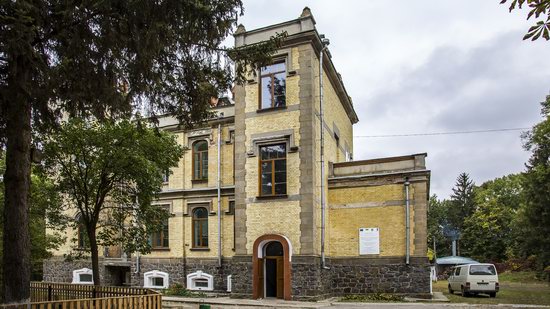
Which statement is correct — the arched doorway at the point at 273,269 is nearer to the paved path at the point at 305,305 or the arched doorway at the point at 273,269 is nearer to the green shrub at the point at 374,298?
the paved path at the point at 305,305

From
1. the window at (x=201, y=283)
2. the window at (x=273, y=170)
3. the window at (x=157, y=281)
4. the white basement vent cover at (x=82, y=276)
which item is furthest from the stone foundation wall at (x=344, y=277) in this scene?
the white basement vent cover at (x=82, y=276)

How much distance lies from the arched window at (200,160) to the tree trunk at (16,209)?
647 inches

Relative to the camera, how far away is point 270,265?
21.5 meters

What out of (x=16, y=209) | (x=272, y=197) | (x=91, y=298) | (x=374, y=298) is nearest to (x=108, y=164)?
(x=91, y=298)

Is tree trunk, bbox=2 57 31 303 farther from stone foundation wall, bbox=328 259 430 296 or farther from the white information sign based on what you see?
the white information sign

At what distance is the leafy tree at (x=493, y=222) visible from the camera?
205ft

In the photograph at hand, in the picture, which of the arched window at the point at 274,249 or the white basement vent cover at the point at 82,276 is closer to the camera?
the arched window at the point at 274,249

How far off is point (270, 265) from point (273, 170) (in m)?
4.13

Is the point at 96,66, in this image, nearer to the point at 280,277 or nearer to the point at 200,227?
the point at 280,277

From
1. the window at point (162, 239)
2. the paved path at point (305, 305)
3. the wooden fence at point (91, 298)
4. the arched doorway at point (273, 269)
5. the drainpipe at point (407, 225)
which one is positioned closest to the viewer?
the wooden fence at point (91, 298)

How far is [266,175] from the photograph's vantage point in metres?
22.1

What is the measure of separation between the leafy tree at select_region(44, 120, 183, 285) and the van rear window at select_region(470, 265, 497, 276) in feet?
49.9

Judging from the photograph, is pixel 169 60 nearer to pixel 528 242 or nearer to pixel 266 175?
pixel 266 175

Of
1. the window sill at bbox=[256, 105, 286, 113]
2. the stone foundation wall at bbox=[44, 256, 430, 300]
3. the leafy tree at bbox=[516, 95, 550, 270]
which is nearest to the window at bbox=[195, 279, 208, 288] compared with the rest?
the stone foundation wall at bbox=[44, 256, 430, 300]
